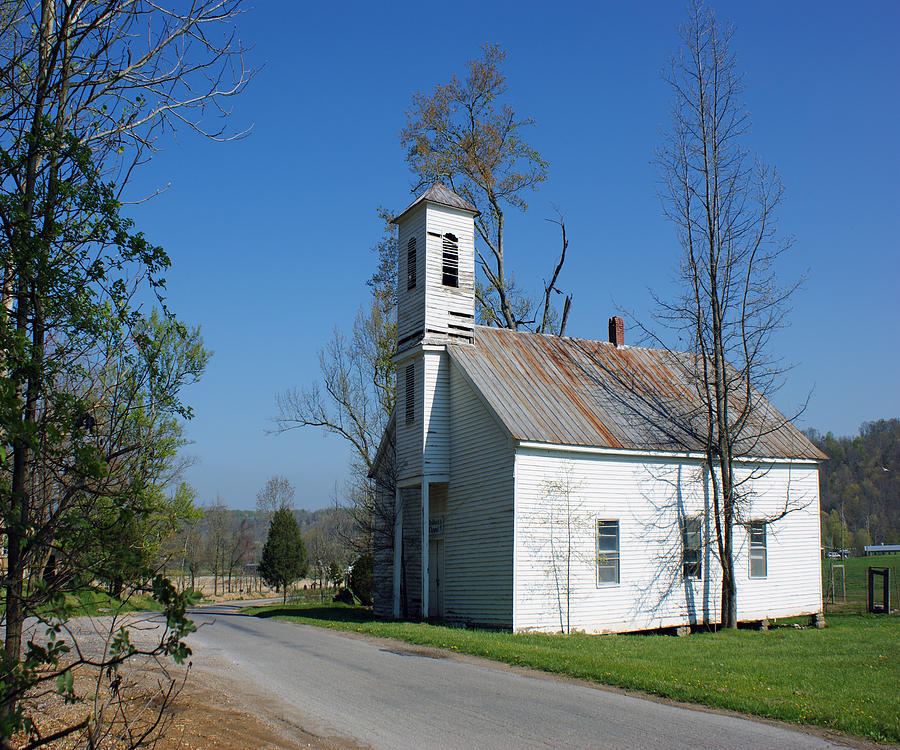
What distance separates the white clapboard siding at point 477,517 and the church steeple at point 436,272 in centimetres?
158

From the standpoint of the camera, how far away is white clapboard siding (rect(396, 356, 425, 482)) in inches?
861

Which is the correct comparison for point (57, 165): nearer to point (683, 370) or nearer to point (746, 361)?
point (746, 361)

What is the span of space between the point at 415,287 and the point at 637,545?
944 centimetres

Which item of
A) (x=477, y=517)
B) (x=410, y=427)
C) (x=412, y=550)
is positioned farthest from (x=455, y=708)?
(x=412, y=550)

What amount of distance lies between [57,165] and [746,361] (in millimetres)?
19557

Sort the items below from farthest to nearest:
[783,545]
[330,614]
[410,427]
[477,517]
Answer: [330,614] < [783,545] < [410,427] < [477,517]

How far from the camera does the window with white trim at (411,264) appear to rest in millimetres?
23156

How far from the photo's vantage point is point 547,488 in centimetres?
1938

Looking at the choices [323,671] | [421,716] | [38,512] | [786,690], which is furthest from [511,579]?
[38,512]

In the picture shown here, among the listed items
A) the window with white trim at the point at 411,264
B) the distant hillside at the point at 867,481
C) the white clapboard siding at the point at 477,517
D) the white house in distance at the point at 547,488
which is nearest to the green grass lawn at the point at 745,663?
the white clapboard siding at the point at 477,517

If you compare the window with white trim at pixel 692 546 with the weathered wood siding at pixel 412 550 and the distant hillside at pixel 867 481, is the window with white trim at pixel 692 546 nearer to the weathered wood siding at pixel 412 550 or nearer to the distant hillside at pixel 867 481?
the weathered wood siding at pixel 412 550

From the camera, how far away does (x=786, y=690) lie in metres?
10.5

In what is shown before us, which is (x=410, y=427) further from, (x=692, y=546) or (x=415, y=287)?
(x=692, y=546)

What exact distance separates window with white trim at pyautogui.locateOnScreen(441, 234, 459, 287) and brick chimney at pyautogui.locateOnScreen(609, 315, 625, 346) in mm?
6831
